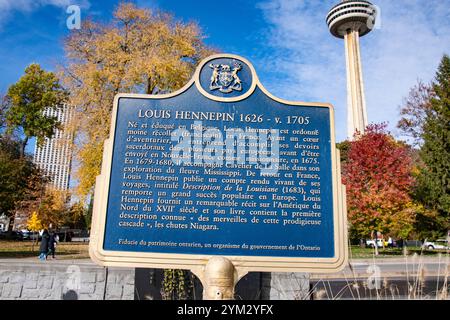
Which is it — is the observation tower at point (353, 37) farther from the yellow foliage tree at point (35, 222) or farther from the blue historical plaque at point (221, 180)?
the blue historical plaque at point (221, 180)

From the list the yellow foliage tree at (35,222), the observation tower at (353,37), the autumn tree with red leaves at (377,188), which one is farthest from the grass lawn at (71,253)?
the observation tower at (353,37)

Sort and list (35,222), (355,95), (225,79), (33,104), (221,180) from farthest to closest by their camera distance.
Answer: (355,95), (33,104), (35,222), (225,79), (221,180)

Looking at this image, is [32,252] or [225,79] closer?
[225,79]

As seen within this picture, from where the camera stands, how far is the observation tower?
206ft

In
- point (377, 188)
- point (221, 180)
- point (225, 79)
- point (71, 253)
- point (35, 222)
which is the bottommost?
point (71, 253)

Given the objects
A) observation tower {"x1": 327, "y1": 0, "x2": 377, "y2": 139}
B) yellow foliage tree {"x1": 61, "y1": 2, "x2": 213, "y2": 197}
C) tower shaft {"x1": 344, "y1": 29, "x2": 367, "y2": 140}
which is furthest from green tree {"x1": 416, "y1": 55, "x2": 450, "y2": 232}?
tower shaft {"x1": 344, "y1": 29, "x2": 367, "y2": 140}

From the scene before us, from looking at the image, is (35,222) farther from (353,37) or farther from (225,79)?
(353,37)

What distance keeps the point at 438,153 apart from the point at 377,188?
7214 millimetres

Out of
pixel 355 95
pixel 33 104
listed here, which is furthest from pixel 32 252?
pixel 355 95

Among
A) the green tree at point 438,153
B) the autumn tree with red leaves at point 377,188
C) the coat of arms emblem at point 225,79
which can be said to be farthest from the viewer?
the green tree at point 438,153

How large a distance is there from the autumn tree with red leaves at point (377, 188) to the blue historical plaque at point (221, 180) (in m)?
21.2

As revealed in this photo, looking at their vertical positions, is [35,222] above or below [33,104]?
below

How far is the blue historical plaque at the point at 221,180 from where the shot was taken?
4.58 meters

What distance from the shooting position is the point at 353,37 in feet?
231
